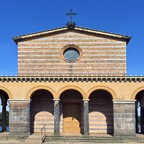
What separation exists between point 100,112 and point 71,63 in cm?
617

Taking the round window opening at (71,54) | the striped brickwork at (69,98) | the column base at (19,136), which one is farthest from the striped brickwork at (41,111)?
the round window opening at (71,54)

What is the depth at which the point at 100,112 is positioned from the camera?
2198 centimetres

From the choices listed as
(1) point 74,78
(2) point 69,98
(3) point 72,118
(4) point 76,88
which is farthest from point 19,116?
(1) point 74,78

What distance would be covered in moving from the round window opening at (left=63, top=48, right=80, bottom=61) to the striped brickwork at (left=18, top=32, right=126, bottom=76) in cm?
54

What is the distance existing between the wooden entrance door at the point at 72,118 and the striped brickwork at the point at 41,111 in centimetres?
145

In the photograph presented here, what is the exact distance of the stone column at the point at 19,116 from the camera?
20.0 metres

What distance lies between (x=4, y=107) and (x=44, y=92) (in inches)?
213

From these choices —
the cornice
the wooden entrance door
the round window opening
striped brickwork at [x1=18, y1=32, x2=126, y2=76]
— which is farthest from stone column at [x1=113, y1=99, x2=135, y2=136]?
the round window opening

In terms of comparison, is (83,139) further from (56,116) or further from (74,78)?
(74,78)

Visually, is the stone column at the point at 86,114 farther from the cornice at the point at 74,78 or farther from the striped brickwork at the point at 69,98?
the cornice at the point at 74,78

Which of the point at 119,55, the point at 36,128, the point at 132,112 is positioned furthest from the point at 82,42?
the point at 36,128

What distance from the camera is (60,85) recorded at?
66.7 feet

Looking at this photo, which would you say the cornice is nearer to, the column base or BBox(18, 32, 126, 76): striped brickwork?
BBox(18, 32, 126, 76): striped brickwork

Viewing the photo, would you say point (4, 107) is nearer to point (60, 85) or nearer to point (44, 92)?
point (44, 92)
